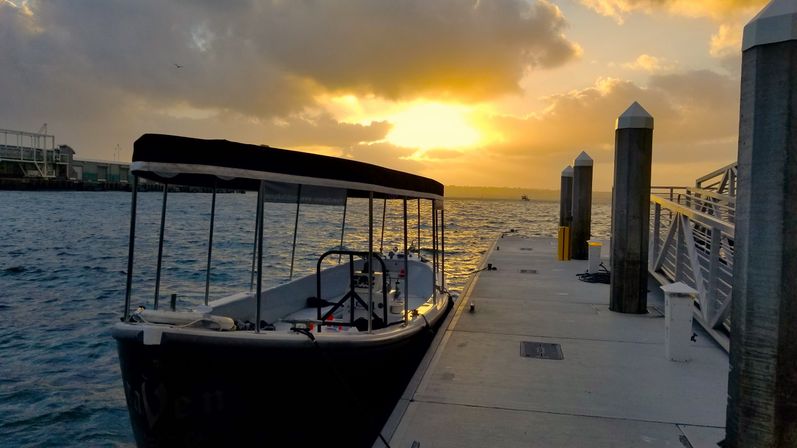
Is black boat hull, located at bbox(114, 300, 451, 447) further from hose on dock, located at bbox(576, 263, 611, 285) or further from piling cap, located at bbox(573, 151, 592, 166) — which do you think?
piling cap, located at bbox(573, 151, 592, 166)

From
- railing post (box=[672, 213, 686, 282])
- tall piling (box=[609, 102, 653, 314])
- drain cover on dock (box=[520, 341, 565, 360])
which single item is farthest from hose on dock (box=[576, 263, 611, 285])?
drain cover on dock (box=[520, 341, 565, 360])

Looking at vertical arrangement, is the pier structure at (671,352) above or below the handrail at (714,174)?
below

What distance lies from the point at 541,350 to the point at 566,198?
1394cm

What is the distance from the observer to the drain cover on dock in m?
7.55

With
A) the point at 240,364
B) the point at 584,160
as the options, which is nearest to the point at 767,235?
the point at 240,364

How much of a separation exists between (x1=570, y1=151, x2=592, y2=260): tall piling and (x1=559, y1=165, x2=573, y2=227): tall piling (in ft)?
4.96

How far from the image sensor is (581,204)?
58.5 ft

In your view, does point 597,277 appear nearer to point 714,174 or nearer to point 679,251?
point 679,251

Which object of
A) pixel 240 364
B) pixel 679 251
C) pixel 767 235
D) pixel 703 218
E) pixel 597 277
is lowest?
pixel 240 364

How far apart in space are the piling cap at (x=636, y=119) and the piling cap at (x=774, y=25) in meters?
5.58

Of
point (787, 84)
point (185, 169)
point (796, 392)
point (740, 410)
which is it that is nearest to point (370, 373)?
point (185, 169)

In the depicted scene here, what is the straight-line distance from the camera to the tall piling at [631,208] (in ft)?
31.9

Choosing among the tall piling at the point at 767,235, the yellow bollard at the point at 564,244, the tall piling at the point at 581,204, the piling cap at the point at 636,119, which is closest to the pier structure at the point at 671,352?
the tall piling at the point at 767,235

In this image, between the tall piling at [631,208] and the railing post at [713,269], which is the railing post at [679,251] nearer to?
the tall piling at [631,208]
